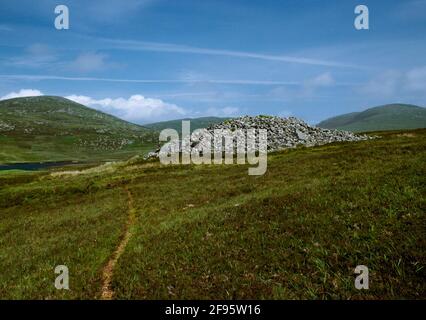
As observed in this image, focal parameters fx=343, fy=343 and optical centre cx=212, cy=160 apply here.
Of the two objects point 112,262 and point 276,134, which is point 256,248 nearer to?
point 112,262

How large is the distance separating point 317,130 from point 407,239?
243 ft

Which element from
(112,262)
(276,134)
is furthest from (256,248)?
(276,134)

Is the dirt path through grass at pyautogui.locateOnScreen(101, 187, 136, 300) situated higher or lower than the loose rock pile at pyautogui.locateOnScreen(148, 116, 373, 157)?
lower

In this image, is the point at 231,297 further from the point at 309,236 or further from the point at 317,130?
the point at 317,130

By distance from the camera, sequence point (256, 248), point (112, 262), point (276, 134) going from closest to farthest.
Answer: point (256, 248), point (112, 262), point (276, 134)

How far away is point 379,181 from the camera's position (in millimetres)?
19359

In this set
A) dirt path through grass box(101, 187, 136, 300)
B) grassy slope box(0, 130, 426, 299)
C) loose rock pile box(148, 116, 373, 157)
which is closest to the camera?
grassy slope box(0, 130, 426, 299)

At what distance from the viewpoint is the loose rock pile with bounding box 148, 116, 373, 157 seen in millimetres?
74250

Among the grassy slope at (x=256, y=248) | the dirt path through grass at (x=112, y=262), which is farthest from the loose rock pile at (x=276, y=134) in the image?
the dirt path through grass at (x=112, y=262)

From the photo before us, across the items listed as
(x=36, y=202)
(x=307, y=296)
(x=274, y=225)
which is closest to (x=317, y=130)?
(x=36, y=202)

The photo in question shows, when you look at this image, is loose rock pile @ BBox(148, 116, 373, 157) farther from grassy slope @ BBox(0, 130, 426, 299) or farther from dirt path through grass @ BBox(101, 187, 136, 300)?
dirt path through grass @ BBox(101, 187, 136, 300)

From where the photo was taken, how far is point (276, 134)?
77.3 meters

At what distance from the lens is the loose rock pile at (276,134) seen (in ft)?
244

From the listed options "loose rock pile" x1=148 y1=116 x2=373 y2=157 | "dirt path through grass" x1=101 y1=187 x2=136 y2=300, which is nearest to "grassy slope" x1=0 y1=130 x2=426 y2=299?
"dirt path through grass" x1=101 y1=187 x2=136 y2=300
